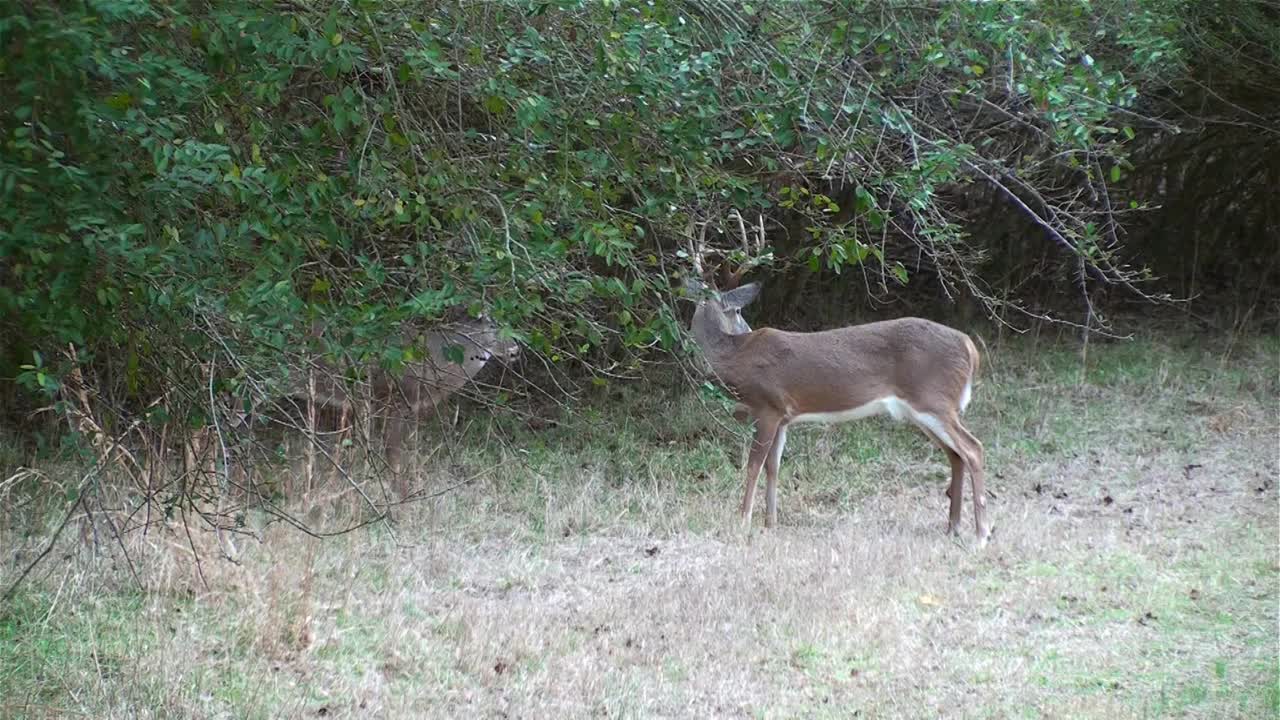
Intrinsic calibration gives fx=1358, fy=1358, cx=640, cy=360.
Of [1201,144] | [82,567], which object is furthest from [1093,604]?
[1201,144]

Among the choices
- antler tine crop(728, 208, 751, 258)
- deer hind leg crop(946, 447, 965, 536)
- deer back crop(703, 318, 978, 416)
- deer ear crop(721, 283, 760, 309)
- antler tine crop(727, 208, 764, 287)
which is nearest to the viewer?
antler tine crop(728, 208, 751, 258)

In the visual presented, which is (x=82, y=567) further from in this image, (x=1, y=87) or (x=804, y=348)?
(x=804, y=348)

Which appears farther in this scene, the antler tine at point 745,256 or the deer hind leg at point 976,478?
the antler tine at point 745,256

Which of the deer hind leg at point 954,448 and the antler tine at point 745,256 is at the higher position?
the antler tine at point 745,256

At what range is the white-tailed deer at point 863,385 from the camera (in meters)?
9.01

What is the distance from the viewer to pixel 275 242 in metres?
3.92

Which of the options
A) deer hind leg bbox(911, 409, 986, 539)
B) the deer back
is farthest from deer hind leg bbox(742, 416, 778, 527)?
deer hind leg bbox(911, 409, 986, 539)

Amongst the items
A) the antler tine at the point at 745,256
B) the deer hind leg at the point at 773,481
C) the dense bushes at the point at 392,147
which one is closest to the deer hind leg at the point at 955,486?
the deer hind leg at the point at 773,481

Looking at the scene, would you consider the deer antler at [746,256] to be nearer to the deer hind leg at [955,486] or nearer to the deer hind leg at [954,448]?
the deer hind leg at [954,448]

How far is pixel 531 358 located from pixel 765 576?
498 centimetres

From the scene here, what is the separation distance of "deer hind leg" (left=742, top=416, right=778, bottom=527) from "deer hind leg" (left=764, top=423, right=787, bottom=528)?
55 millimetres

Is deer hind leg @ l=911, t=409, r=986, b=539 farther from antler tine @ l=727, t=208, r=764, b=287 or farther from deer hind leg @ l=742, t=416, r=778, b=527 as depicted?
antler tine @ l=727, t=208, r=764, b=287

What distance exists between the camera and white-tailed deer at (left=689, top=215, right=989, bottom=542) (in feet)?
29.6

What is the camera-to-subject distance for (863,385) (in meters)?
9.14
